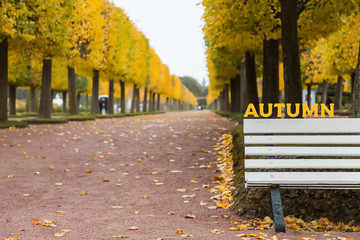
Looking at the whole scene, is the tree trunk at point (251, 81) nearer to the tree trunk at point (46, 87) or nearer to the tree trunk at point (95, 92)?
the tree trunk at point (46, 87)

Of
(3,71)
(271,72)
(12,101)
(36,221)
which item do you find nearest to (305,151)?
(36,221)

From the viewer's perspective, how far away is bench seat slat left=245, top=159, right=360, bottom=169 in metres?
4.55

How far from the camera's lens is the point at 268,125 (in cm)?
457

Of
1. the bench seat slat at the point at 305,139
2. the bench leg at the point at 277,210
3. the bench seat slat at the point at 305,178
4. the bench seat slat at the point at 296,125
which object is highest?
the bench seat slat at the point at 296,125

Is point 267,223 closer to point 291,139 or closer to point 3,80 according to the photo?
point 291,139

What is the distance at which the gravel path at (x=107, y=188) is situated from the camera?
4.34m

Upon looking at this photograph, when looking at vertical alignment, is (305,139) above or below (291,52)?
below

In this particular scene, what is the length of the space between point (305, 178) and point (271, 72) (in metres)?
7.72

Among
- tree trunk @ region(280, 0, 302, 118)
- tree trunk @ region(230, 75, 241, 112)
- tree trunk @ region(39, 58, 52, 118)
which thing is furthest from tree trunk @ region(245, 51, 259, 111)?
tree trunk @ region(230, 75, 241, 112)

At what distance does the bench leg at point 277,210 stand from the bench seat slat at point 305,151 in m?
0.44

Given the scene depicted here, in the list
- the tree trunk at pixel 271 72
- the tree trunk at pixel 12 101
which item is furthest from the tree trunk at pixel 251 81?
A: the tree trunk at pixel 12 101

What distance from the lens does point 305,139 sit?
15.0 ft

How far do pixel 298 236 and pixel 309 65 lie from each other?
110 feet

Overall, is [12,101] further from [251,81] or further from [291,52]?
[291,52]
